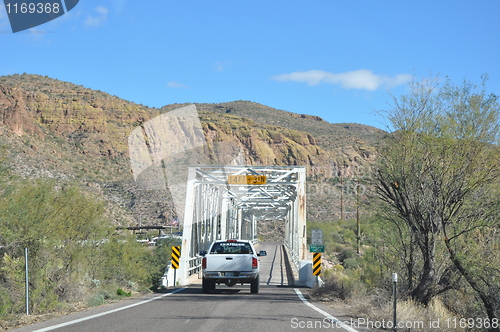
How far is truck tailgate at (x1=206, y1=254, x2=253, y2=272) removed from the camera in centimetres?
1798

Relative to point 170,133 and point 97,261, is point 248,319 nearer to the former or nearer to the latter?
point 97,261

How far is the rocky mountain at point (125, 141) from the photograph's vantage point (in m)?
50.9

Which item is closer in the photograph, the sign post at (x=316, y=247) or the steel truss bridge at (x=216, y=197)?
the sign post at (x=316, y=247)

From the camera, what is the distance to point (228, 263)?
59.2ft

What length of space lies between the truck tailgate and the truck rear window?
2.00ft

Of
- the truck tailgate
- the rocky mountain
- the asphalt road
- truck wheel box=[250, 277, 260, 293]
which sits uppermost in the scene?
the rocky mountain

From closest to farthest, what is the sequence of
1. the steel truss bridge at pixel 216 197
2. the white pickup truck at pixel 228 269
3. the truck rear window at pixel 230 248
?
the white pickup truck at pixel 228 269 → the truck rear window at pixel 230 248 → the steel truss bridge at pixel 216 197

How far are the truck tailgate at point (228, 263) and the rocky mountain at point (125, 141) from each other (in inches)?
189

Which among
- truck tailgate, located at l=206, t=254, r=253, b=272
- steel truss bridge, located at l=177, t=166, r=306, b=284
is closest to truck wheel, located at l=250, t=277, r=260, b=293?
truck tailgate, located at l=206, t=254, r=253, b=272

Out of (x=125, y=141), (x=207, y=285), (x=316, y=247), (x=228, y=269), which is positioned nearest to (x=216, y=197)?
(x=316, y=247)

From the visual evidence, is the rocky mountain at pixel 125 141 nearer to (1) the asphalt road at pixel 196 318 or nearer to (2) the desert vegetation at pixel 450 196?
(2) the desert vegetation at pixel 450 196

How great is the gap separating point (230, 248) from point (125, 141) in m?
65.0

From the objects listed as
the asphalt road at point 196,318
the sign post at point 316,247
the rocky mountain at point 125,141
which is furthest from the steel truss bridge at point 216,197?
the asphalt road at point 196,318

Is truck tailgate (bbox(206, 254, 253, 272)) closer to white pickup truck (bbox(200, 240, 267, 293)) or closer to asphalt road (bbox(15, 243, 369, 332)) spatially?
white pickup truck (bbox(200, 240, 267, 293))
